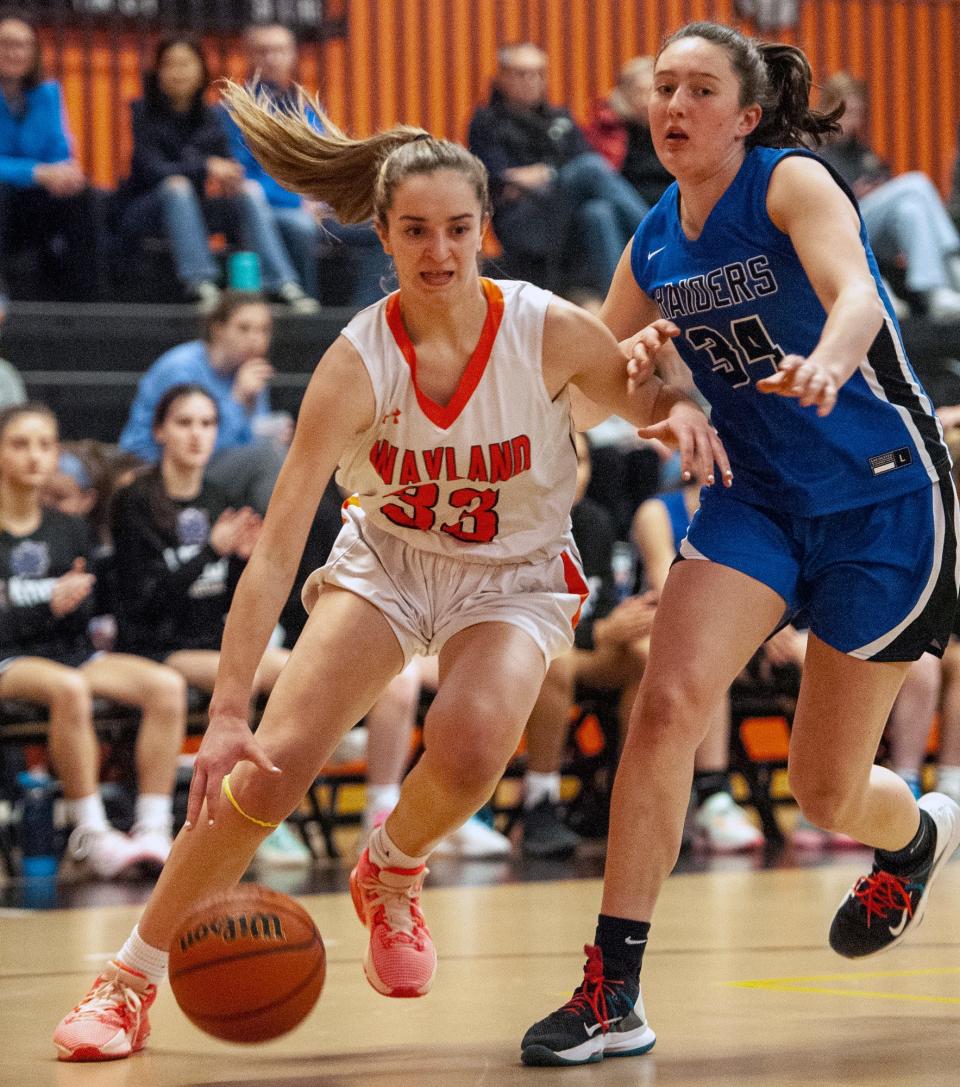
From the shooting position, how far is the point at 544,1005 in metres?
3.96

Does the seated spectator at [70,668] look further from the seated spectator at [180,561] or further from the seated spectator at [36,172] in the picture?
the seated spectator at [36,172]

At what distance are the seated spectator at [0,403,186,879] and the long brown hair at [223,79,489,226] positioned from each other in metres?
3.15

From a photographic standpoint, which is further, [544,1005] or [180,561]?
[180,561]

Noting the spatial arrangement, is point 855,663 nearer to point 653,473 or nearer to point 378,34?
point 653,473

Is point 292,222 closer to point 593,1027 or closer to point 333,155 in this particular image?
point 333,155

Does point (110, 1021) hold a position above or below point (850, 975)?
above

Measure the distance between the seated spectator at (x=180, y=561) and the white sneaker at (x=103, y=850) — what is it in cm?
60

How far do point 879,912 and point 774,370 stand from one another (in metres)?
1.25

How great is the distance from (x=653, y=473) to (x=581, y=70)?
15.5 ft

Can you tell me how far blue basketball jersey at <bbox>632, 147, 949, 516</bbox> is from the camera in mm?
3600

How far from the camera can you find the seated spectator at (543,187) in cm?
995

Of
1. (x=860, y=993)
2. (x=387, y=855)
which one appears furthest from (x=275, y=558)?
(x=860, y=993)

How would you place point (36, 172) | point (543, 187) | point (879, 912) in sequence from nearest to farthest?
1. point (879, 912)
2. point (36, 172)
3. point (543, 187)

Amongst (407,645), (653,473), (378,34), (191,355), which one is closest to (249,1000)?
(407,645)
